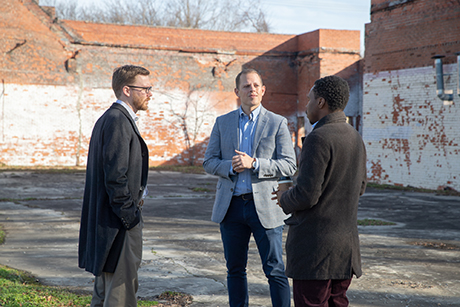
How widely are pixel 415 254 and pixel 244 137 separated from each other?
3655mm

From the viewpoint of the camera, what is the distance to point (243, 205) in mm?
3180

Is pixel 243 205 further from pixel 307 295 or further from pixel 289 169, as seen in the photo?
pixel 307 295

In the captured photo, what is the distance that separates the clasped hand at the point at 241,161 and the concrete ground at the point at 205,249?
143cm

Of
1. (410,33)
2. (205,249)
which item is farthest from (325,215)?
(410,33)

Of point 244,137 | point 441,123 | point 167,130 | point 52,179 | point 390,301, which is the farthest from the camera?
point 167,130

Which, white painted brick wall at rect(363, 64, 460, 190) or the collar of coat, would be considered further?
white painted brick wall at rect(363, 64, 460, 190)

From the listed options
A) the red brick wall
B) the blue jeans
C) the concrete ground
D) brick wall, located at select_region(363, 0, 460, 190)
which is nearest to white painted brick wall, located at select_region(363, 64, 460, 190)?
brick wall, located at select_region(363, 0, 460, 190)

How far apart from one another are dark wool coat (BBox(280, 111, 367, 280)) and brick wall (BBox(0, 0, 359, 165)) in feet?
57.9

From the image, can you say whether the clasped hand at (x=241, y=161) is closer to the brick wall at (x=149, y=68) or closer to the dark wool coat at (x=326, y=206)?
the dark wool coat at (x=326, y=206)

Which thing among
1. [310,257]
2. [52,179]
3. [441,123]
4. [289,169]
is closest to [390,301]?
[289,169]

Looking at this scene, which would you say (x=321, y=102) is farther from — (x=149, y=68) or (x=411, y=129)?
(x=149, y=68)

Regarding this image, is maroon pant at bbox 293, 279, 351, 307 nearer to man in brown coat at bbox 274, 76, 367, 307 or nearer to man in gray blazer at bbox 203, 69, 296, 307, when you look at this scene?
man in brown coat at bbox 274, 76, 367, 307

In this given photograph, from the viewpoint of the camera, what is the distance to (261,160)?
10.4 ft

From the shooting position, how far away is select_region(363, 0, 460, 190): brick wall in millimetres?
12852
